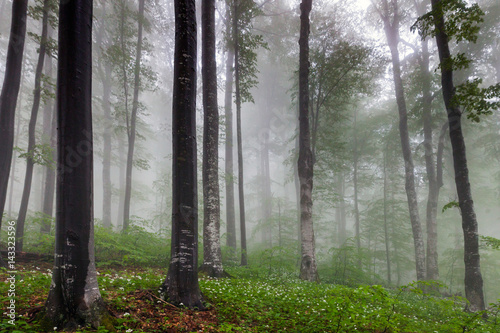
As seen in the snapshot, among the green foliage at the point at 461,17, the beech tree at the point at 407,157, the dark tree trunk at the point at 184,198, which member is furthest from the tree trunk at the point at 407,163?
the dark tree trunk at the point at 184,198

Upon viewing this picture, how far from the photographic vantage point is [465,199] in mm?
7500

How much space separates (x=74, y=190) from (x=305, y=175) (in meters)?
8.28

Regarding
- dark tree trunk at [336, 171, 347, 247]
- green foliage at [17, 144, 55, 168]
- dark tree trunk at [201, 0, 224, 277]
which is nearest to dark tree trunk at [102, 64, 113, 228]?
green foliage at [17, 144, 55, 168]

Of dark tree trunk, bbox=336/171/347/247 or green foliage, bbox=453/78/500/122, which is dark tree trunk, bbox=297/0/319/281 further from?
dark tree trunk, bbox=336/171/347/247

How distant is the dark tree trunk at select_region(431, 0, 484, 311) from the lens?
23.6 ft

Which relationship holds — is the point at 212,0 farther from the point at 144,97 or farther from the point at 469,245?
the point at 144,97

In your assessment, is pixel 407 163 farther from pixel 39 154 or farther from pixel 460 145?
pixel 39 154

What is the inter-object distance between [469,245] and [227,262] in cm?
931

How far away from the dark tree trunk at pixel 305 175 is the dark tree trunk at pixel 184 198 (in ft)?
19.6

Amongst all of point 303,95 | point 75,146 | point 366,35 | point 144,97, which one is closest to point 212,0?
point 303,95

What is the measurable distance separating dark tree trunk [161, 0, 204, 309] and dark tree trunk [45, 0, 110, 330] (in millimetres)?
1272

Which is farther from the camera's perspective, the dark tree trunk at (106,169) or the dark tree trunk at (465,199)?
the dark tree trunk at (106,169)

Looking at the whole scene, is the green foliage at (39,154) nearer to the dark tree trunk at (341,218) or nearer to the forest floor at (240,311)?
the forest floor at (240,311)

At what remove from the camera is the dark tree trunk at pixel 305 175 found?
379 inches
